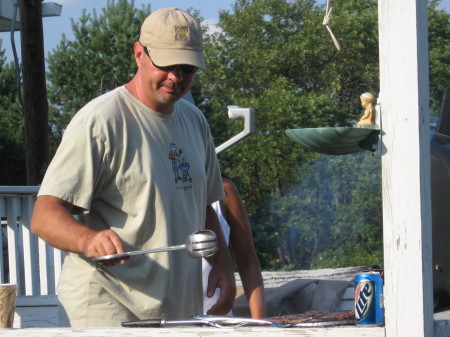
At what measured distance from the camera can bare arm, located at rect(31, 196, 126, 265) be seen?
2139mm

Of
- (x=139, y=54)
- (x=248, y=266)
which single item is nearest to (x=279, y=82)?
(x=248, y=266)

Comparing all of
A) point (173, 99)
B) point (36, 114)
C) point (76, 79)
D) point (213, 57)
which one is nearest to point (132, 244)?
point (173, 99)

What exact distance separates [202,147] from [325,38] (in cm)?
1610

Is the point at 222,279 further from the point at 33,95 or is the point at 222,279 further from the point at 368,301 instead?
the point at 33,95

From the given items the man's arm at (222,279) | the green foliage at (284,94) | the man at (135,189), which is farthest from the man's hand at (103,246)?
the green foliage at (284,94)

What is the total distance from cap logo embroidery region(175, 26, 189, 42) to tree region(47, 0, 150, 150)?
1789 cm

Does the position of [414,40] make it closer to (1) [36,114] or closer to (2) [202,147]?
(2) [202,147]

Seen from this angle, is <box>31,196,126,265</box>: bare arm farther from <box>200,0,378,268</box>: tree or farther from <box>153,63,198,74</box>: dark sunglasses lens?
<box>200,0,378,268</box>: tree

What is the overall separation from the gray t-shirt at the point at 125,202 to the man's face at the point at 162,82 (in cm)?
5

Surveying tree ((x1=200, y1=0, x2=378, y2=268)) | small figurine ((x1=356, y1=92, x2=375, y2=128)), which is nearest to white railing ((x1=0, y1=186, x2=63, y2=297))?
small figurine ((x1=356, y1=92, x2=375, y2=128))

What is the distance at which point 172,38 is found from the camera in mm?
2498

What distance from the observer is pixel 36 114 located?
846 cm

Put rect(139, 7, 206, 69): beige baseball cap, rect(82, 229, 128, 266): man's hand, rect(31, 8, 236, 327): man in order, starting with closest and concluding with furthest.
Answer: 1. rect(82, 229, 128, 266): man's hand
2. rect(31, 8, 236, 327): man
3. rect(139, 7, 206, 69): beige baseball cap

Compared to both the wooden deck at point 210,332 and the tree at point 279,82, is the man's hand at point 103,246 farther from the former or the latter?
the tree at point 279,82
